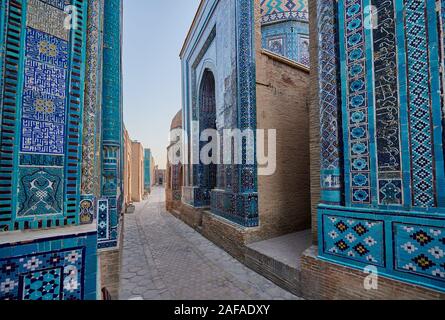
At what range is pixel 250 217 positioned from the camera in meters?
4.81

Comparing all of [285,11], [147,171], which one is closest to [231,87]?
[285,11]

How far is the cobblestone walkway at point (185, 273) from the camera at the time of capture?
10.7 feet

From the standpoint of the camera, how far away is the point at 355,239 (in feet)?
8.95

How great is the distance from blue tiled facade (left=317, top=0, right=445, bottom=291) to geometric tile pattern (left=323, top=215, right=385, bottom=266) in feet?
0.04

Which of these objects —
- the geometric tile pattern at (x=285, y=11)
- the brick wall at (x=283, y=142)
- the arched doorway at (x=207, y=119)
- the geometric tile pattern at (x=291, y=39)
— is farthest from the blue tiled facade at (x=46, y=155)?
the geometric tile pattern at (x=285, y=11)

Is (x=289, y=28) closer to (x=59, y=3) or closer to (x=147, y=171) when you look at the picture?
(x=59, y=3)

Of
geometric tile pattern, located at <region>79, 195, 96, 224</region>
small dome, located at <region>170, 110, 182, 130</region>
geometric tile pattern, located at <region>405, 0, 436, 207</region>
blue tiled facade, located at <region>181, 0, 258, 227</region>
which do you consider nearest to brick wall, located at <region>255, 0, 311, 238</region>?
blue tiled facade, located at <region>181, 0, 258, 227</region>

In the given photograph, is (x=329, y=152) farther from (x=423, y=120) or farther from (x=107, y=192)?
(x=107, y=192)

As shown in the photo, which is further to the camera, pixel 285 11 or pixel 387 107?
pixel 285 11

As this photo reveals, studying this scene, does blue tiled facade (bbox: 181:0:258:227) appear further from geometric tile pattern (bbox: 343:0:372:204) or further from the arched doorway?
geometric tile pattern (bbox: 343:0:372:204)

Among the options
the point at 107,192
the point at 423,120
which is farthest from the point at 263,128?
the point at 107,192

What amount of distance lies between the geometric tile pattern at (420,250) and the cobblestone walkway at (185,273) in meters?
1.58

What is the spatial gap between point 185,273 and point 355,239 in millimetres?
2871
